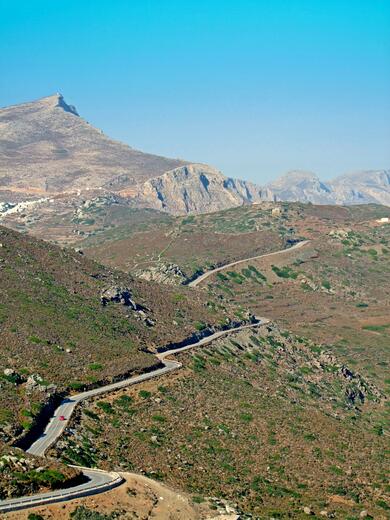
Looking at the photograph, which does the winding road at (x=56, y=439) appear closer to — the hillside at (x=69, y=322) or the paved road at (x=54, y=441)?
the paved road at (x=54, y=441)

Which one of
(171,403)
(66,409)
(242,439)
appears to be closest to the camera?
(66,409)

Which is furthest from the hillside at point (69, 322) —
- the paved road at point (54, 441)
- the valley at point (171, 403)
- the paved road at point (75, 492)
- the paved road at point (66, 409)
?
the paved road at point (75, 492)

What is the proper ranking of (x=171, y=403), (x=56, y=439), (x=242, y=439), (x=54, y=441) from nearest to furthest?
(x=54, y=441) → (x=56, y=439) → (x=242, y=439) → (x=171, y=403)

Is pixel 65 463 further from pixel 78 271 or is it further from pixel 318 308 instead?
pixel 318 308

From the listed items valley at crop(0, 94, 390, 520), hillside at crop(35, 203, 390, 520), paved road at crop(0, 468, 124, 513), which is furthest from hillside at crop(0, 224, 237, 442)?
paved road at crop(0, 468, 124, 513)

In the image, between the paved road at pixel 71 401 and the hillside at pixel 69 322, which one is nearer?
the paved road at pixel 71 401

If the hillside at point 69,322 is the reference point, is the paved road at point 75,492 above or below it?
below

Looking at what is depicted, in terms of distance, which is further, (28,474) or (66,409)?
(66,409)

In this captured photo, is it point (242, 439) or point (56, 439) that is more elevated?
point (56, 439)

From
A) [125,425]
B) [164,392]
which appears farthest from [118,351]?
[125,425]

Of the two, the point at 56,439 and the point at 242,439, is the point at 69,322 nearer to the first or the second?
the point at 242,439

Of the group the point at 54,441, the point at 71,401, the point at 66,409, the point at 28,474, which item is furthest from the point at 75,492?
the point at 71,401
